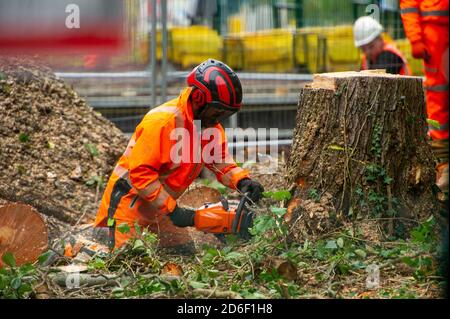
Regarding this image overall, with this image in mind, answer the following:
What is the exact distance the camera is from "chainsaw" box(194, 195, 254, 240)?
19.2ft

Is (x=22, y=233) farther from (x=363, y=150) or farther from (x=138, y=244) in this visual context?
(x=363, y=150)

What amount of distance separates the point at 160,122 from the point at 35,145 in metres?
2.37

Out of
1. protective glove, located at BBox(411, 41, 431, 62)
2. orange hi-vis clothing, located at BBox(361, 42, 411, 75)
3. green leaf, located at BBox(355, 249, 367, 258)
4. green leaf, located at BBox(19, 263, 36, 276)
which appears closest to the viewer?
green leaf, located at BBox(19, 263, 36, 276)

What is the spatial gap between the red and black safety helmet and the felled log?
131 centimetres

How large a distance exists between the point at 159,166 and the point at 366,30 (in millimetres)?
4982

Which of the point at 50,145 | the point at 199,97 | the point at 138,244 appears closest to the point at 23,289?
the point at 138,244

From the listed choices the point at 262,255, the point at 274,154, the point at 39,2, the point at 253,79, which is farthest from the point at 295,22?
the point at 262,255

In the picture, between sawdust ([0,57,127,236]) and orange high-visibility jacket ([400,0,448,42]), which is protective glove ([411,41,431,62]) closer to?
orange high-visibility jacket ([400,0,448,42])

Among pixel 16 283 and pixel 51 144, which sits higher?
pixel 51 144

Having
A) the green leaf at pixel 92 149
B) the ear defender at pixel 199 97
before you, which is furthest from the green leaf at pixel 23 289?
the green leaf at pixel 92 149

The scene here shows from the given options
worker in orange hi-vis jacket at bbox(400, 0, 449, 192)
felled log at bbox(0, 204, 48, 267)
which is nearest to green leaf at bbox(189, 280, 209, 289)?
felled log at bbox(0, 204, 48, 267)

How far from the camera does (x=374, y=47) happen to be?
9.99 m

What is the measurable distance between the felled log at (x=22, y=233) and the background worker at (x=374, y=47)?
5115mm

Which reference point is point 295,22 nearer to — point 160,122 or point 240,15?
point 240,15
